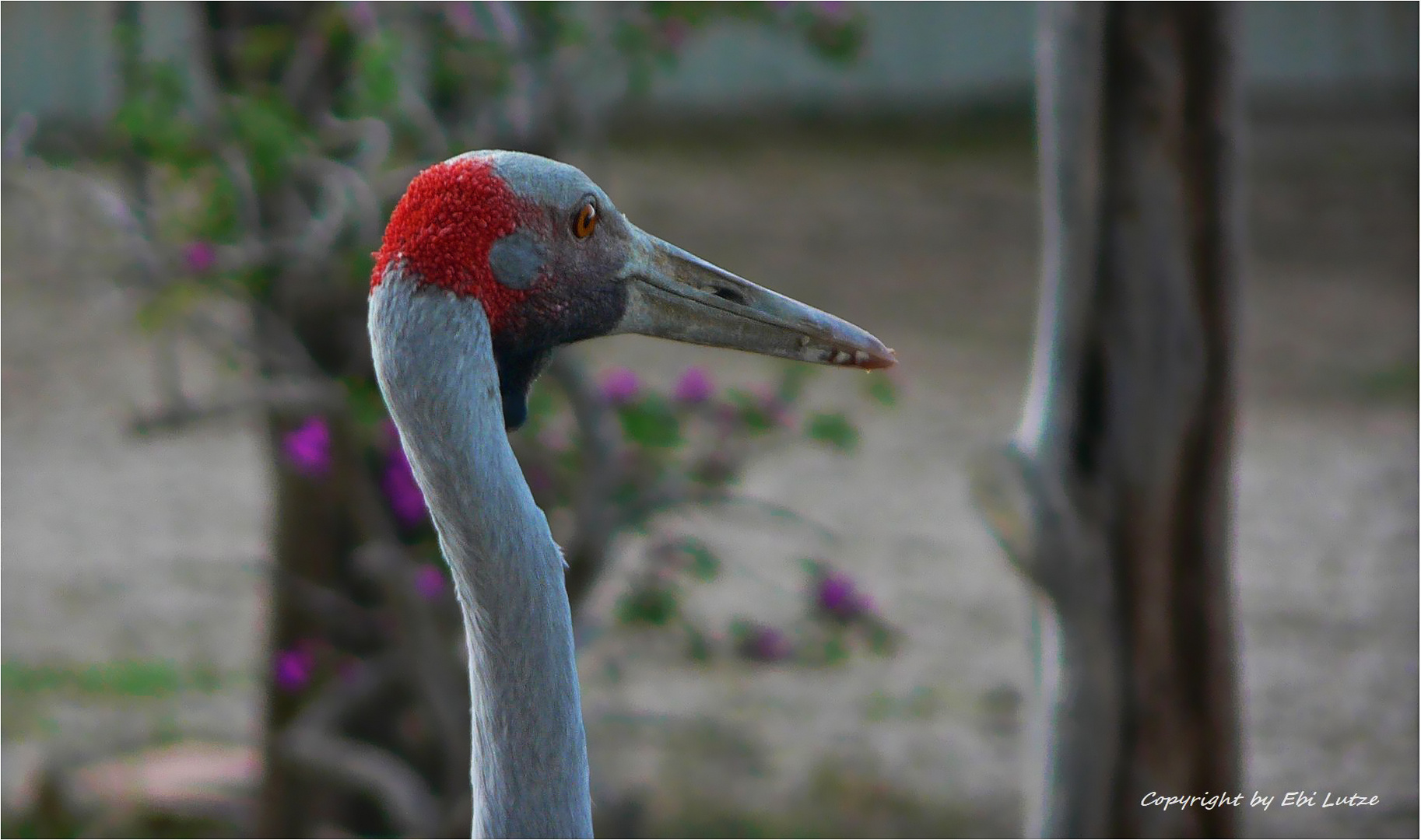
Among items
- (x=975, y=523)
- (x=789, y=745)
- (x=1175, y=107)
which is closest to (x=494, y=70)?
(x=1175, y=107)

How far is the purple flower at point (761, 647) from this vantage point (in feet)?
12.5

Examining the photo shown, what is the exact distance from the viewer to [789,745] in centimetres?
547

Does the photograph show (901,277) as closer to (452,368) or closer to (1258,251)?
(1258,251)

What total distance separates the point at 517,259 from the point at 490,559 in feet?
1.11

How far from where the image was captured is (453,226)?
5.06ft

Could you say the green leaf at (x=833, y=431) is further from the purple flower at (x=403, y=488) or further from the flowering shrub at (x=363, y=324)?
the purple flower at (x=403, y=488)

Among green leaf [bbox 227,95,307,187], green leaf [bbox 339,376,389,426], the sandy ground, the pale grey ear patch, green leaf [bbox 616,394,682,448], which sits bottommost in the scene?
the sandy ground

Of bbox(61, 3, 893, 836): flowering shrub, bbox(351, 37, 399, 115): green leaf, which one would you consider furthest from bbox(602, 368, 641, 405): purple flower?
bbox(351, 37, 399, 115): green leaf

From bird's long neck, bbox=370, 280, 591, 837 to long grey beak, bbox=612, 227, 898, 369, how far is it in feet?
0.85

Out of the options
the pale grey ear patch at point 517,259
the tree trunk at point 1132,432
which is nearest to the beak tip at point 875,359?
the pale grey ear patch at point 517,259

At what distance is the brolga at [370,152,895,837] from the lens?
153 centimetres

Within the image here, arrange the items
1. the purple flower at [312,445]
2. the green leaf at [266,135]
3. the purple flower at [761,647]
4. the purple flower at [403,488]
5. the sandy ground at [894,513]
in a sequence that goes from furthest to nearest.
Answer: the sandy ground at [894,513] < the purple flower at [761,647] < the purple flower at [403,488] < the purple flower at [312,445] < the green leaf at [266,135]

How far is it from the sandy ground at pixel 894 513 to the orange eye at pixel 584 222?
1.87 metres

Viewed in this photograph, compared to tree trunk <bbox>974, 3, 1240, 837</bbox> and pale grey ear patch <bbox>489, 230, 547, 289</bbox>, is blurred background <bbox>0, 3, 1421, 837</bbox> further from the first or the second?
pale grey ear patch <bbox>489, 230, 547, 289</bbox>
